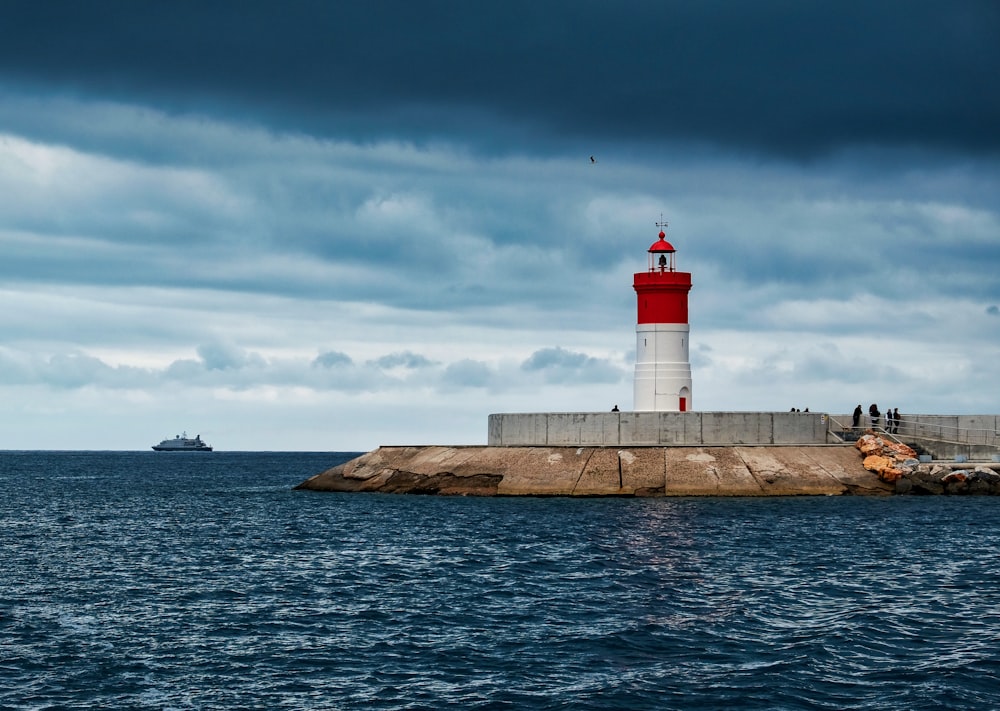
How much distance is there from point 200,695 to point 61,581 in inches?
546

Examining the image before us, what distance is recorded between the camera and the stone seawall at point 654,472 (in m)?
48.3

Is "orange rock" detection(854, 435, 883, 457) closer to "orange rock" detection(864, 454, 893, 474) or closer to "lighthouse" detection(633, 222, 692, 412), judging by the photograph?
"orange rock" detection(864, 454, 893, 474)

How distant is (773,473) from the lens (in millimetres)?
48719

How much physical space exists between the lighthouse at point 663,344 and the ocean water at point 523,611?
10.4m

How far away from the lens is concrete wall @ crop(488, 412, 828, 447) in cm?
5141

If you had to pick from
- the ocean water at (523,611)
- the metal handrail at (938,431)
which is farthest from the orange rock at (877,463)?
the metal handrail at (938,431)

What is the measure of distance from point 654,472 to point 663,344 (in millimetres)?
8631

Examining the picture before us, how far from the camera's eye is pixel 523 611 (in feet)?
83.4

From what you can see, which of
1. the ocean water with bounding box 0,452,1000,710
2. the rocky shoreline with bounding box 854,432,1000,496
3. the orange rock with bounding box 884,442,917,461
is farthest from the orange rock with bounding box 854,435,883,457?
the ocean water with bounding box 0,452,1000,710

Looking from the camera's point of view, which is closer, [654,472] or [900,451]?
[654,472]

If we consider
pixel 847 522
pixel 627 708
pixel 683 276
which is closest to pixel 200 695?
pixel 627 708

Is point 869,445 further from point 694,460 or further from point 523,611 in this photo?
point 523,611

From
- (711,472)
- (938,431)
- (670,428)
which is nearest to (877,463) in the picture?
(938,431)

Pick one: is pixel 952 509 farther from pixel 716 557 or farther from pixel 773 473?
pixel 716 557
